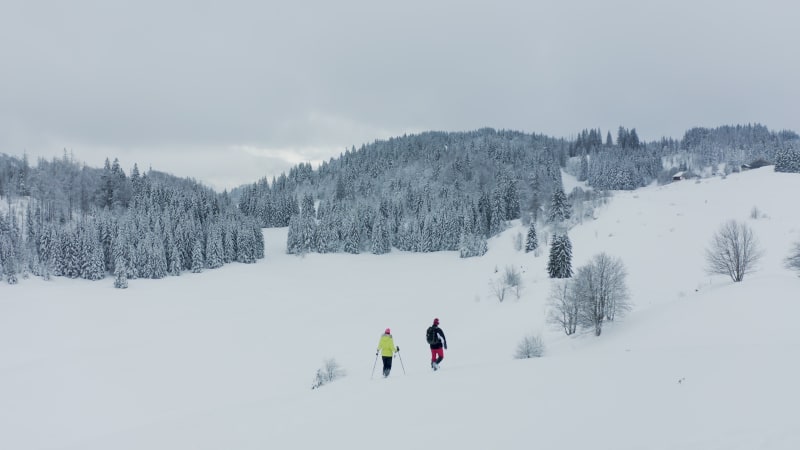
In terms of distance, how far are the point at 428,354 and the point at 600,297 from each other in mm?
14027

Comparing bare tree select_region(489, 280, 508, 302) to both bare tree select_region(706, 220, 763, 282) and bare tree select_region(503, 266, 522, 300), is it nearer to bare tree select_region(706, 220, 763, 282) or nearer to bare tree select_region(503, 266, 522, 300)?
Result: bare tree select_region(503, 266, 522, 300)

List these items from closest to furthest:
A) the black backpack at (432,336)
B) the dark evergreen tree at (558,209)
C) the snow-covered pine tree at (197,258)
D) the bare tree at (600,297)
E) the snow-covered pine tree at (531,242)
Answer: the black backpack at (432,336) < the bare tree at (600,297) < the snow-covered pine tree at (531,242) < the snow-covered pine tree at (197,258) < the dark evergreen tree at (558,209)

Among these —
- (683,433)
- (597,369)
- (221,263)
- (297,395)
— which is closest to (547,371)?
(597,369)

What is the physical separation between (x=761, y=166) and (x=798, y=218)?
8501 centimetres

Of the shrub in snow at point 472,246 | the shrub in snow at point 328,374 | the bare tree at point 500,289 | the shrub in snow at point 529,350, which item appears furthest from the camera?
the shrub in snow at point 472,246

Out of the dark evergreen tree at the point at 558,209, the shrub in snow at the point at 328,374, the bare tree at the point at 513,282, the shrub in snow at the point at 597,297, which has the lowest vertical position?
the shrub in snow at the point at 328,374

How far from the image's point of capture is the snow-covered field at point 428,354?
8.27m

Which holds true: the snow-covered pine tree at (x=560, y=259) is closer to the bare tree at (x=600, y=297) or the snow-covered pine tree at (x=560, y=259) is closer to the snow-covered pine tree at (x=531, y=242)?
the bare tree at (x=600, y=297)

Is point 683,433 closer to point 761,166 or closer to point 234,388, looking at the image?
point 234,388

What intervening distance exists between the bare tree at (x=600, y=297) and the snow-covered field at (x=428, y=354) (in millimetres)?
1112

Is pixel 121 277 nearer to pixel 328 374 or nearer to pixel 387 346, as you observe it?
pixel 328 374

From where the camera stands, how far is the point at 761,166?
111375 mm

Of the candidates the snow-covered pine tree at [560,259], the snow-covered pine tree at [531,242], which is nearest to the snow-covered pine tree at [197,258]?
the snow-covered pine tree at [531,242]

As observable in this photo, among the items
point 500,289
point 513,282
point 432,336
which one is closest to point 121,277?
point 500,289
